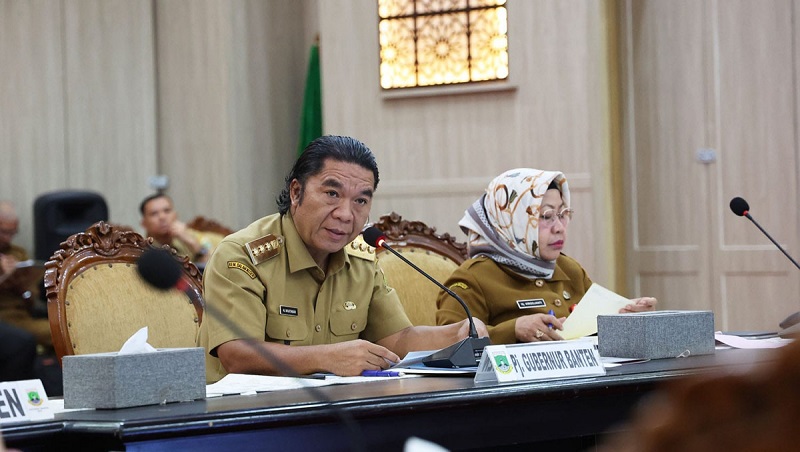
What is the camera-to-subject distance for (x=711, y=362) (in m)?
2.11

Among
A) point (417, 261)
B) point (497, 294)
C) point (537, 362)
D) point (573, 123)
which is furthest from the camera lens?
point (573, 123)

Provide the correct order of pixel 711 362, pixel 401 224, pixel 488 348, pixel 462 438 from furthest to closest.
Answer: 1. pixel 401 224
2. pixel 711 362
3. pixel 488 348
4. pixel 462 438

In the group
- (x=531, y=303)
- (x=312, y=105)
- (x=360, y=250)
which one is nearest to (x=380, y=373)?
(x=360, y=250)

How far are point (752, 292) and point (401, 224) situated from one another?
2.70 meters

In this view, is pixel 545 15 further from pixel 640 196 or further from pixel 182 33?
pixel 182 33

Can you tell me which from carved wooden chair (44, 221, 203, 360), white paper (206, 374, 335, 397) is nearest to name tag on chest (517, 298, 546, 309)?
carved wooden chair (44, 221, 203, 360)

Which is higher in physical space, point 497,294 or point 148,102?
point 148,102

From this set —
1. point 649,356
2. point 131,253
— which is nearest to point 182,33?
point 131,253

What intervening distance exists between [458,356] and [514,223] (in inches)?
36.7

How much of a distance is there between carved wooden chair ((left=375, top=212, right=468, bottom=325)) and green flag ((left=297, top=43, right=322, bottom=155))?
324cm

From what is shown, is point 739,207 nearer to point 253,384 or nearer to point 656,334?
point 656,334

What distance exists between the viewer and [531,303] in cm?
295

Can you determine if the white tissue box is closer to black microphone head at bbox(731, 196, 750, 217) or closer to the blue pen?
the blue pen

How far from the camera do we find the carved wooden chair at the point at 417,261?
3.12 m
